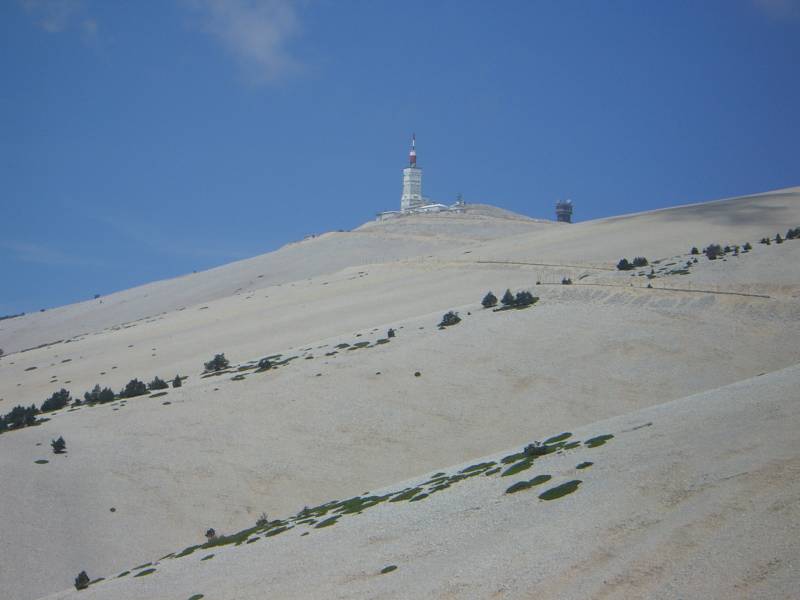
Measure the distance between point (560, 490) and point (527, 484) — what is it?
1.68 metres

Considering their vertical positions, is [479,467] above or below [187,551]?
above

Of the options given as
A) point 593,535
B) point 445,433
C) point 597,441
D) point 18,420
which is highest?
point 18,420

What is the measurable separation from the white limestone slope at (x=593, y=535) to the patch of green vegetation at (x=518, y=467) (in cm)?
30

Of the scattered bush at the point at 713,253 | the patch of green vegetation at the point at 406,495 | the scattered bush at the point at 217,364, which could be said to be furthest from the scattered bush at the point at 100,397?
the scattered bush at the point at 713,253

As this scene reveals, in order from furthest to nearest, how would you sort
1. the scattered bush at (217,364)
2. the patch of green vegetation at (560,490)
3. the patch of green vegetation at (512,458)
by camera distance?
the scattered bush at (217,364) → the patch of green vegetation at (512,458) → the patch of green vegetation at (560,490)

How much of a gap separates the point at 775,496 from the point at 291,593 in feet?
33.7

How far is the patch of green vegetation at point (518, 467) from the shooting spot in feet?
82.2

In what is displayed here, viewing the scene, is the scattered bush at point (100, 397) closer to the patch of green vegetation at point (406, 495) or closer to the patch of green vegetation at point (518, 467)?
the patch of green vegetation at point (406, 495)

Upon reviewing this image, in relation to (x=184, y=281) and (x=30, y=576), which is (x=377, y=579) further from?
(x=184, y=281)

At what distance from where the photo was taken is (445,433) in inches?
1519

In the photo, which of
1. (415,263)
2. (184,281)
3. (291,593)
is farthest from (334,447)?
(184,281)

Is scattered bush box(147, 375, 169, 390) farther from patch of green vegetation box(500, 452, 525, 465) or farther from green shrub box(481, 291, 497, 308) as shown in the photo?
patch of green vegetation box(500, 452, 525, 465)

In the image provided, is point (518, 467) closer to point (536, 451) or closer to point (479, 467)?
point (536, 451)

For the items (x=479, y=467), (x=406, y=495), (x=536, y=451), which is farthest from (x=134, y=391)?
(x=536, y=451)
